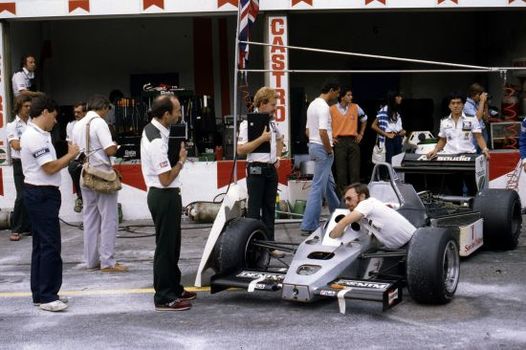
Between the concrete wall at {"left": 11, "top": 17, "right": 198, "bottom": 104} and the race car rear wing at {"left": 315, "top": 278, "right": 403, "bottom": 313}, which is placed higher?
the concrete wall at {"left": 11, "top": 17, "right": 198, "bottom": 104}

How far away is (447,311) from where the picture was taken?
6.10 m

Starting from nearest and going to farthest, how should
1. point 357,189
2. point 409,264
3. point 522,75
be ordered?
point 409,264
point 357,189
point 522,75

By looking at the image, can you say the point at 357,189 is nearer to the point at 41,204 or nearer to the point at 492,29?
the point at 41,204

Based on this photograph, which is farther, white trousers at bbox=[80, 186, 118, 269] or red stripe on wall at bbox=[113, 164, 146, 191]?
red stripe on wall at bbox=[113, 164, 146, 191]

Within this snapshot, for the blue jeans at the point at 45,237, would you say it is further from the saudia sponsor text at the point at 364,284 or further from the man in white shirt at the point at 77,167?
the man in white shirt at the point at 77,167

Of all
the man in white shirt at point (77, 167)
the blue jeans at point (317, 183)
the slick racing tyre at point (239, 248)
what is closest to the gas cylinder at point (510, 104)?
the blue jeans at point (317, 183)

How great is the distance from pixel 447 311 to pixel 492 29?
9962 millimetres

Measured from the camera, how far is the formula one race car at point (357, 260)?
601 cm

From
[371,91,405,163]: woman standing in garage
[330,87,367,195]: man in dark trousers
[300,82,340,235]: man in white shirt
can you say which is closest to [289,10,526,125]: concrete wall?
[371,91,405,163]: woman standing in garage

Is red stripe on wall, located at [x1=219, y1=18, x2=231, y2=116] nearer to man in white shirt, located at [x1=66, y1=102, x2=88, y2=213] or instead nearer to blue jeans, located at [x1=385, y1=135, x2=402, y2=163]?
blue jeans, located at [x1=385, y1=135, x2=402, y2=163]

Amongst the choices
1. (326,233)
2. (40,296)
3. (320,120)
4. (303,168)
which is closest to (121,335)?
(40,296)

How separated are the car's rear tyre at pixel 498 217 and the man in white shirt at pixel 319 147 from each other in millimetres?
1785

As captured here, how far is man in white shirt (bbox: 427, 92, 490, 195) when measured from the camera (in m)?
9.41

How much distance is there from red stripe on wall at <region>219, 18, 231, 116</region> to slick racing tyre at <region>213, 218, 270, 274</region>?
7769 millimetres
